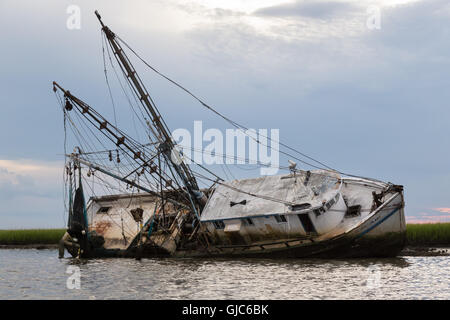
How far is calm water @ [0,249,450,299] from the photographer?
19.7m

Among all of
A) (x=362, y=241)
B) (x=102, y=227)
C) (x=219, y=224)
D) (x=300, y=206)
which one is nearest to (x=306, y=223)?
(x=300, y=206)

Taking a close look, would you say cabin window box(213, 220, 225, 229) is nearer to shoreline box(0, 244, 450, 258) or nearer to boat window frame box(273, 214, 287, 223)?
boat window frame box(273, 214, 287, 223)

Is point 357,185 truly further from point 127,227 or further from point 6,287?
point 6,287

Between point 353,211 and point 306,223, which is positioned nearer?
point 306,223

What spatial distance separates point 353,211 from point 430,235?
14763mm

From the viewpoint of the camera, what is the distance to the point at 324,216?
1144 inches

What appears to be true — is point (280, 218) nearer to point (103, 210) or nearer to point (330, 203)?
point (330, 203)

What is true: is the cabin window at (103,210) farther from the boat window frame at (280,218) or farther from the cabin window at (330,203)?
the cabin window at (330,203)

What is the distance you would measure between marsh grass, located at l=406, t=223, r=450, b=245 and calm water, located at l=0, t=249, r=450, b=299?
10.9 m

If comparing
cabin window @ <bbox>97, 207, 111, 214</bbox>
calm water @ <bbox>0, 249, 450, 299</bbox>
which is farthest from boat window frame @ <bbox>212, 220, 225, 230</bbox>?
cabin window @ <bbox>97, 207, 111, 214</bbox>

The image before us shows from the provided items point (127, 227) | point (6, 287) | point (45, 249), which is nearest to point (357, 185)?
point (127, 227)

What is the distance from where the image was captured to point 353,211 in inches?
1212

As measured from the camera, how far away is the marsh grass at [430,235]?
4119 centimetres

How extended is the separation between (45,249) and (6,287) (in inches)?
1176
